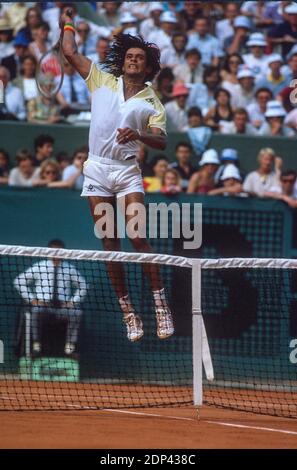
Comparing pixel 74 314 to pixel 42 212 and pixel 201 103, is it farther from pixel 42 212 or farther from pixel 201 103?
pixel 201 103

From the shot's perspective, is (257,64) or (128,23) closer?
(257,64)

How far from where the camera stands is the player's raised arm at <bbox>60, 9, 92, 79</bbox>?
10.5m

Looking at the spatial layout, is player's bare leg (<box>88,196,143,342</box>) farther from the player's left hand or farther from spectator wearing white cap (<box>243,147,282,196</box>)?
spectator wearing white cap (<box>243,147,282,196</box>)

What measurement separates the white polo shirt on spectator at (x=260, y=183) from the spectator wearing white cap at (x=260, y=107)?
153 cm

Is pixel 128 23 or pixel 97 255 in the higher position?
pixel 128 23

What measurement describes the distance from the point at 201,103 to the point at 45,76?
391 centimetres

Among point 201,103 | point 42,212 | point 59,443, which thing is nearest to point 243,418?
point 59,443

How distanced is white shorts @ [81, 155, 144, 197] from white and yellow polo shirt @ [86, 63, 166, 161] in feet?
0.26

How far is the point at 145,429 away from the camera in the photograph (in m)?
9.54

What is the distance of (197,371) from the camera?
10602mm

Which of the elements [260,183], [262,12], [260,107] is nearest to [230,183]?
[260,183]

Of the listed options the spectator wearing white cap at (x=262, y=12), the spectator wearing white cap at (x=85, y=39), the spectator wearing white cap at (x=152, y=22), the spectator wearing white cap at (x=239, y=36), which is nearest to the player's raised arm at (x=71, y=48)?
the spectator wearing white cap at (x=85, y=39)

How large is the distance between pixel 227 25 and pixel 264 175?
4130 mm

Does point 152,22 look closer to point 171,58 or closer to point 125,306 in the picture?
point 171,58
